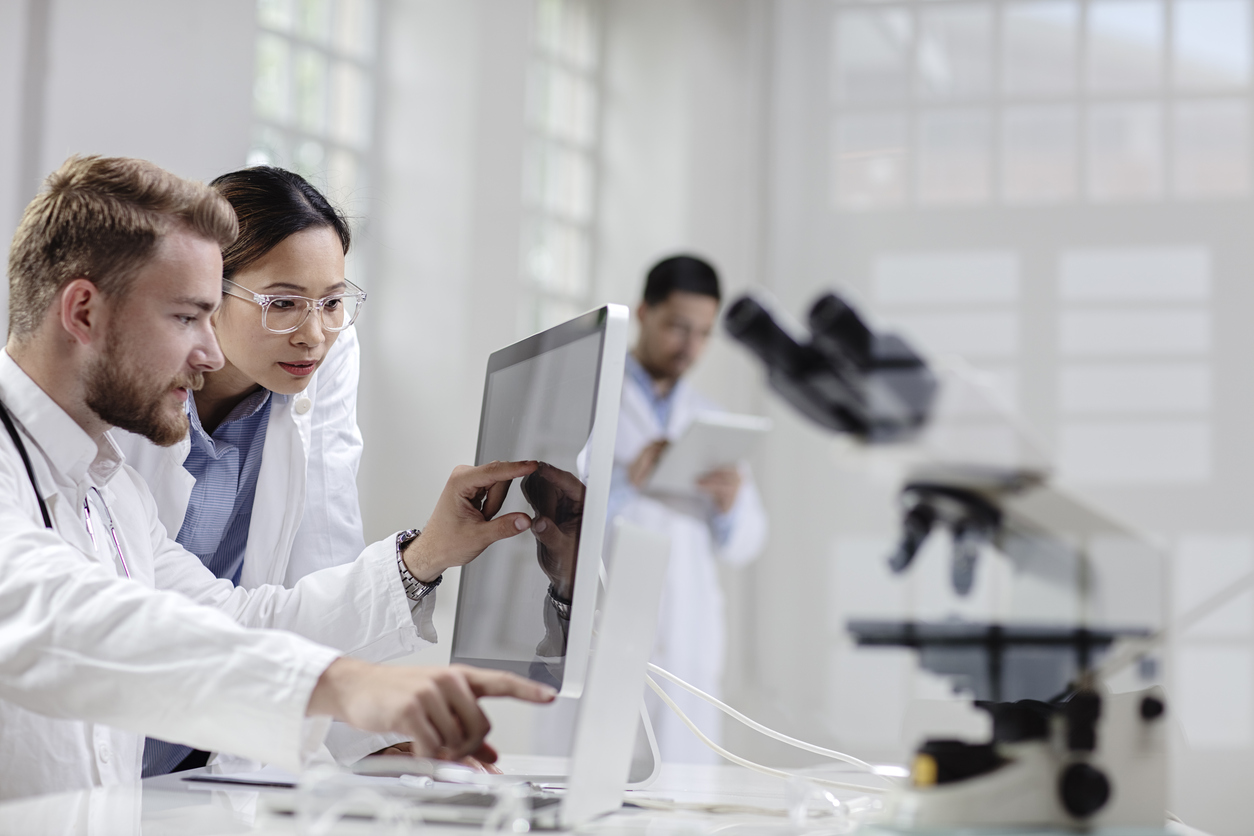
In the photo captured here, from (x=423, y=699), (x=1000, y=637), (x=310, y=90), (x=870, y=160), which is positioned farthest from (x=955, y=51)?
(x=423, y=699)

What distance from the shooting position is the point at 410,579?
3.84 feet

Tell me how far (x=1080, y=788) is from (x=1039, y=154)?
3225mm

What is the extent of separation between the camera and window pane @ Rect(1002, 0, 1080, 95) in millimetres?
3561

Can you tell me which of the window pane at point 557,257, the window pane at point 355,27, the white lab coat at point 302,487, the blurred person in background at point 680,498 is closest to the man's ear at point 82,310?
the white lab coat at point 302,487

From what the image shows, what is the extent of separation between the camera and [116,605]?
79 cm

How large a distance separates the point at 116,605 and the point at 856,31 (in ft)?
11.6

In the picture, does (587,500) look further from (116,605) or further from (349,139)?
(349,139)

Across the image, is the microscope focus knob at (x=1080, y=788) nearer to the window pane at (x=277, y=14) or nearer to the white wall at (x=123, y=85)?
the white wall at (x=123, y=85)

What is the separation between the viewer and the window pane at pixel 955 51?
3637mm

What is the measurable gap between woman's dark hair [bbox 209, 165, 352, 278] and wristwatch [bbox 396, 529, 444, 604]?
1.42 ft

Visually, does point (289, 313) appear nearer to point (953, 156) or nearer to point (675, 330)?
point (675, 330)

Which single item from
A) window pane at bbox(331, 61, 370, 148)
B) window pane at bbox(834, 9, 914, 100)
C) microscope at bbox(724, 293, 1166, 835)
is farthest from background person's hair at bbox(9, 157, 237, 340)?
window pane at bbox(834, 9, 914, 100)

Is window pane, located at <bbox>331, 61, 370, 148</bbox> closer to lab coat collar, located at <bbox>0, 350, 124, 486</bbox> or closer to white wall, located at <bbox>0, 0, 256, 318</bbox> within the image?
white wall, located at <bbox>0, 0, 256, 318</bbox>

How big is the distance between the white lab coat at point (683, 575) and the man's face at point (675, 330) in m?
0.12
